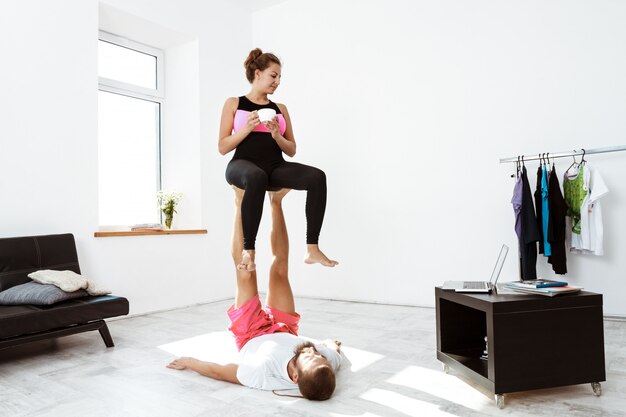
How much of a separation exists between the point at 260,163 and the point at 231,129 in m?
Answer: 0.31

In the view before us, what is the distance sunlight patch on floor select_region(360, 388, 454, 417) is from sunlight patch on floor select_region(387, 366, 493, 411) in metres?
0.13

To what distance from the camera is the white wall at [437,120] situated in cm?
384

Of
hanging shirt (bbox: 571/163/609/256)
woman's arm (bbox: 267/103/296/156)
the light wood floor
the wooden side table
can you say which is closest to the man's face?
the light wood floor

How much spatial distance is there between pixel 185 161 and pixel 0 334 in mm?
2937

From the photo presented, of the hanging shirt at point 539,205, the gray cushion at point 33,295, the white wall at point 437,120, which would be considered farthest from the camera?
the white wall at point 437,120

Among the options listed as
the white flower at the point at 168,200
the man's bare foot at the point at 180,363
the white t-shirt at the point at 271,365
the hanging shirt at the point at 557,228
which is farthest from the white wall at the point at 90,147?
the hanging shirt at the point at 557,228

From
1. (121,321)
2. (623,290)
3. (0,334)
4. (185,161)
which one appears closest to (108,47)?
(185,161)

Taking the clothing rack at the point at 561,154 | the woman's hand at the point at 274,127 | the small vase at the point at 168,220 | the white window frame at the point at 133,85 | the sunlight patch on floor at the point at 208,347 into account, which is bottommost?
the sunlight patch on floor at the point at 208,347

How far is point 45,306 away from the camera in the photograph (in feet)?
9.50

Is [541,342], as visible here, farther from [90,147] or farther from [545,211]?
[90,147]

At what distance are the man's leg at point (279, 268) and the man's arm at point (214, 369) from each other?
63cm

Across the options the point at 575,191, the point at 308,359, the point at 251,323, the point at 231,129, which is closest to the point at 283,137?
the point at 231,129

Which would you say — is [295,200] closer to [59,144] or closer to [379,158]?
[379,158]

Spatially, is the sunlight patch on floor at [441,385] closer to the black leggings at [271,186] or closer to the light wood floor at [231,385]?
the light wood floor at [231,385]
